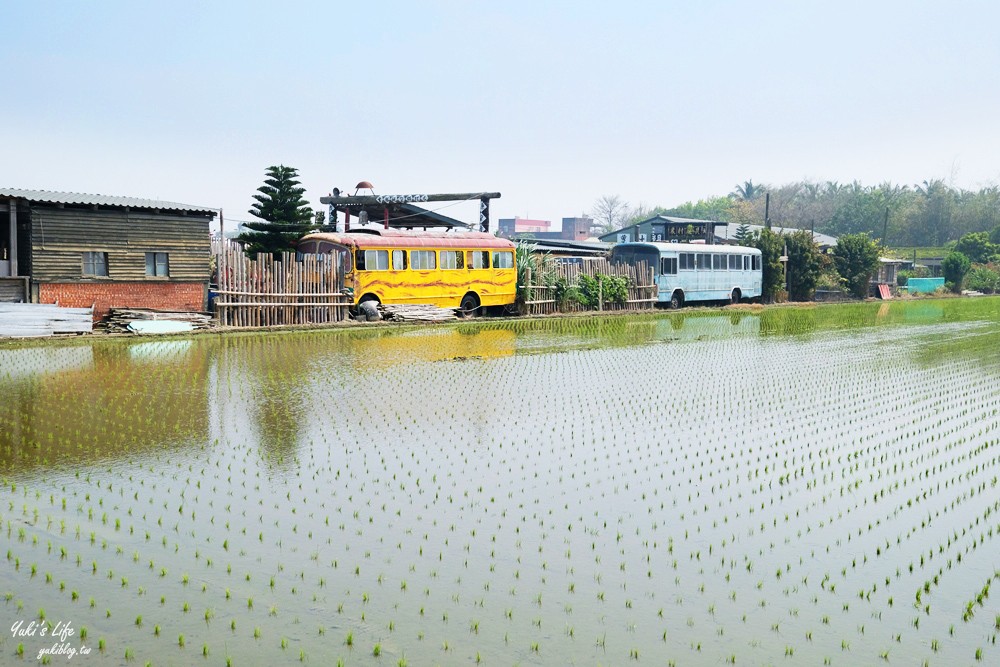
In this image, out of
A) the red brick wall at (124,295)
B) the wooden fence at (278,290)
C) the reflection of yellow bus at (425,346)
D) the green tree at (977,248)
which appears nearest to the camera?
the reflection of yellow bus at (425,346)

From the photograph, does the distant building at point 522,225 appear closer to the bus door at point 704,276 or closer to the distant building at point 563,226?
the distant building at point 563,226

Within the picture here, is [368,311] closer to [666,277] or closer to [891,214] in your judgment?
[666,277]

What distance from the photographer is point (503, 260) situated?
33094 mm

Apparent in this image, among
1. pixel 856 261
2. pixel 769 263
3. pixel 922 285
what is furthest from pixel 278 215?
pixel 922 285

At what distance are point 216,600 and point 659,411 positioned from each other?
9120 mm

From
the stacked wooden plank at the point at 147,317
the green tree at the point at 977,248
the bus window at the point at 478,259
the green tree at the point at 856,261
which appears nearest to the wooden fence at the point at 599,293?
the bus window at the point at 478,259

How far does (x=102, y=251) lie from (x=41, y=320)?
10.2 feet

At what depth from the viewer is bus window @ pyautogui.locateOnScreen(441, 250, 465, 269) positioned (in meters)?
30.9

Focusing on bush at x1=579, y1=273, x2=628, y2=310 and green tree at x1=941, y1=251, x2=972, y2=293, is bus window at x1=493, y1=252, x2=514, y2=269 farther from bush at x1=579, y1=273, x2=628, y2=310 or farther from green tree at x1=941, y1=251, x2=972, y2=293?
green tree at x1=941, y1=251, x2=972, y2=293

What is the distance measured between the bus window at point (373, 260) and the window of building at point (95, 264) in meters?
7.12

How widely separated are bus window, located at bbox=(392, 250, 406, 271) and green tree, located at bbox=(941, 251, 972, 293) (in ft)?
156

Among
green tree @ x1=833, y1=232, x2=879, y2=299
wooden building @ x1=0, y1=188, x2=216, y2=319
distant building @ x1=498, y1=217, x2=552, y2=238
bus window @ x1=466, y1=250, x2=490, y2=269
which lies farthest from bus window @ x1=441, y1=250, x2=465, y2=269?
distant building @ x1=498, y1=217, x2=552, y2=238

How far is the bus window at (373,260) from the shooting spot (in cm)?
2856

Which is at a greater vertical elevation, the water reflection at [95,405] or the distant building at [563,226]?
the distant building at [563,226]
